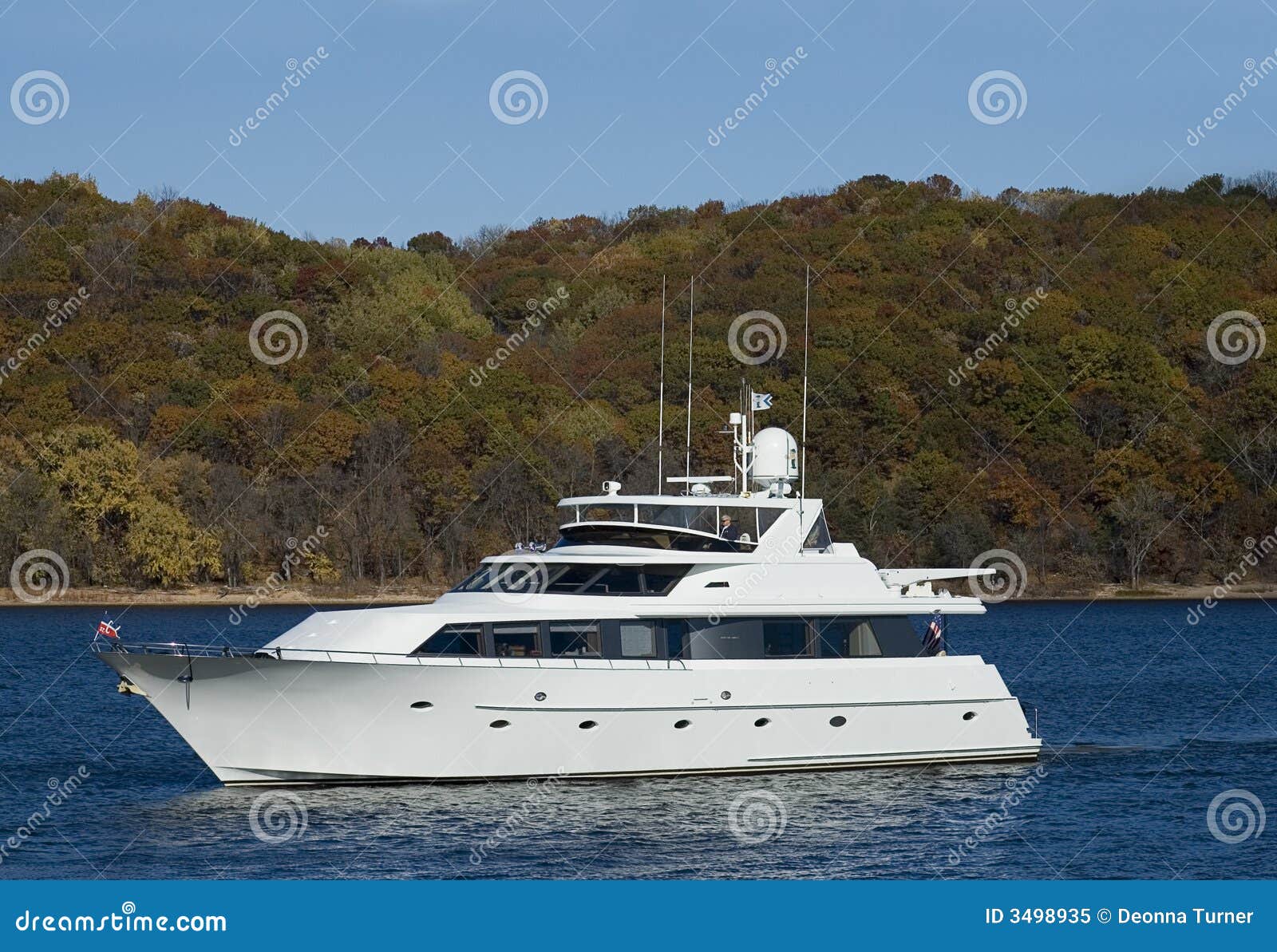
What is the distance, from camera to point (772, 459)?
28953 mm

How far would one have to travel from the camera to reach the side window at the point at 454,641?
78.8 feet

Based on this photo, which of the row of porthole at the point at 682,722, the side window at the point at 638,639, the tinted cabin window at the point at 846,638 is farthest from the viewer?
the tinted cabin window at the point at 846,638

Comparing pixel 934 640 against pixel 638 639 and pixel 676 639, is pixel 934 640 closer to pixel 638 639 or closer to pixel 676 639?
pixel 676 639

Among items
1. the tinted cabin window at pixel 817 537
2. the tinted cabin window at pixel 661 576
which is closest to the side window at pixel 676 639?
the tinted cabin window at pixel 661 576

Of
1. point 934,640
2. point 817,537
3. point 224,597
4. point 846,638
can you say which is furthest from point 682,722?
point 224,597

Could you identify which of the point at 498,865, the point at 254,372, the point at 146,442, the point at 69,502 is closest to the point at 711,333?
the point at 254,372

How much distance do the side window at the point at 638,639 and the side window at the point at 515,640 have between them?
1331 millimetres

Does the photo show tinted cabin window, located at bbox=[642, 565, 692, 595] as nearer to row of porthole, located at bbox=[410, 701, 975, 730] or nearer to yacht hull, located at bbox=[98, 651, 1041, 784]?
yacht hull, located at bbox=[98, 651, 1041, 784]

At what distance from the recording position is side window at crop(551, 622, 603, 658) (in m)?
24.6

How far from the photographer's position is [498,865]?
20.7m

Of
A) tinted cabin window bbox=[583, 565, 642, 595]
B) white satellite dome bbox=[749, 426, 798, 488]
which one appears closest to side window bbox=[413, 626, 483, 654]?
tinted cabin window bbox=[583, 565, 642, 595]

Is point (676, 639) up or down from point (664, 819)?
up

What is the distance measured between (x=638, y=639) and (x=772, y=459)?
5.22 meters

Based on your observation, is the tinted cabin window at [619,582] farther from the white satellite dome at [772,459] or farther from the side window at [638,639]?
the white satellite dome at [772,459]
